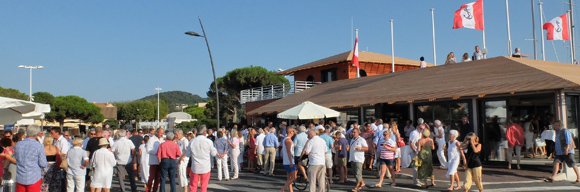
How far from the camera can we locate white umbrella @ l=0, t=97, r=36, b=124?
35.7 ft

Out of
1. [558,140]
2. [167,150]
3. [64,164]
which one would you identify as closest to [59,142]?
[64,164]

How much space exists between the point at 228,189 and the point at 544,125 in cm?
1009

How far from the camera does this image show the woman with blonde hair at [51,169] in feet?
31.7

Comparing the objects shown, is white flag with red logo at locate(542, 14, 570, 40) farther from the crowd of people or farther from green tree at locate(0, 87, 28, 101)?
green tree at locate(0, 87, 28, 101)

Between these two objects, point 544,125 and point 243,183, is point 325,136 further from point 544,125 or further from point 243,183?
point 544,125

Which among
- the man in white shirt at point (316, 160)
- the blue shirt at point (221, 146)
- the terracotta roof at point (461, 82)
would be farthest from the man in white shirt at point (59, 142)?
the terracotta roof at point (461, 82)

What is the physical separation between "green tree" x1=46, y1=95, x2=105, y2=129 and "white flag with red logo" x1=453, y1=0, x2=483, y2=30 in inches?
2223

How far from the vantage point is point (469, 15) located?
21.3m

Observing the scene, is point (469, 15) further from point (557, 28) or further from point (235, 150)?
point (235, 150)

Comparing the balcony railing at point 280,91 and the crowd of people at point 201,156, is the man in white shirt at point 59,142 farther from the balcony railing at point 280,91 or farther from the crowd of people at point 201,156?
the balcony railing at point 280,91

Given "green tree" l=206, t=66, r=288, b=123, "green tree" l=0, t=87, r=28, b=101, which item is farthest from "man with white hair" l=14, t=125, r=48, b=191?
"green tree" l=0, t=87, r=28, b=101

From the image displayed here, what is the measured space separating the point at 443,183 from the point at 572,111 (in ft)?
15.5

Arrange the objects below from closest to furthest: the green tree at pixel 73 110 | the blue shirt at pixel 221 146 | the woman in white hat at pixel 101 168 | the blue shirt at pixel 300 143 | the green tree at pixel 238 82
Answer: the woman in white hat at pixel 101 168 → the blue shirt at pixel 300 143 → the blue shirt at pixel 221 146 → the green tree at pixel 238 82 → the green tree at pixel 73 110

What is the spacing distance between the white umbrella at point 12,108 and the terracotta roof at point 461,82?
39.0 ft
